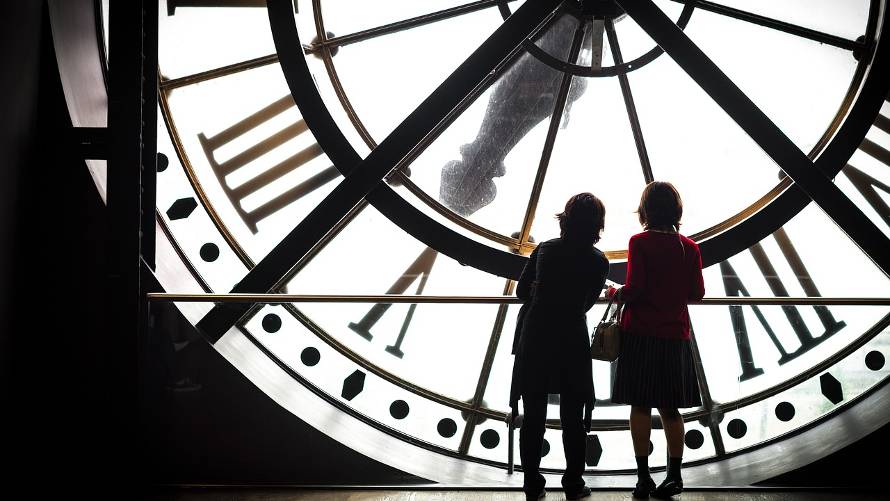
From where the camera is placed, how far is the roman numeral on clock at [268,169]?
3469 mm

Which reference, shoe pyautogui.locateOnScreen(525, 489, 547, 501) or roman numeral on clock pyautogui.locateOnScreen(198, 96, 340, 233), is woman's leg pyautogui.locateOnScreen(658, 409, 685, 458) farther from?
roman numeral on clock pyautogui.locateOnScreen(198, 96, 340, 233)

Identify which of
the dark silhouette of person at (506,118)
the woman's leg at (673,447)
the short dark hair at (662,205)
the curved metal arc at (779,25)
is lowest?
the woman's leg at (673,447)

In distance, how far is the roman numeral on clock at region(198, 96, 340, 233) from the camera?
11.4 ft

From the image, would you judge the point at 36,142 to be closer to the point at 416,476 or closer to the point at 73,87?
the point at 73,87

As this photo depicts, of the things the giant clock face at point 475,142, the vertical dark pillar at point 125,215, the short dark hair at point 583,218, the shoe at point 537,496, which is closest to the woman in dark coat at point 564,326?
the short dark hair at point 583,218

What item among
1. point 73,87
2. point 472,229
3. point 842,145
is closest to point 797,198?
point 842,145

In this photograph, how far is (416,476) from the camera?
7.77 feet

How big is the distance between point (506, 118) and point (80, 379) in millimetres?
2022

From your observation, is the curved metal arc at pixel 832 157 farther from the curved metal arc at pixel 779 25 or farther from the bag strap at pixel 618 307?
the bag strap at pixel 618 307

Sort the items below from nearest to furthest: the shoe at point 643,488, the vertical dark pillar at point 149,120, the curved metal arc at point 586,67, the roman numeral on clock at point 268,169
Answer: the shoe at point 643,488
the vertical dark pillar at point 149,120
the curved metal arc at point 586,67
the roman numeral on clock at point 268,169

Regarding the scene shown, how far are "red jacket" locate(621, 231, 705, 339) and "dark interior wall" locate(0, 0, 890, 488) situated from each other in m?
0.71

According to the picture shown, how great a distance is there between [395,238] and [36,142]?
1.52 m

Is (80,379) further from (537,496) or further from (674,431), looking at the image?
(674,431)

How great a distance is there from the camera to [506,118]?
11.5 ft
